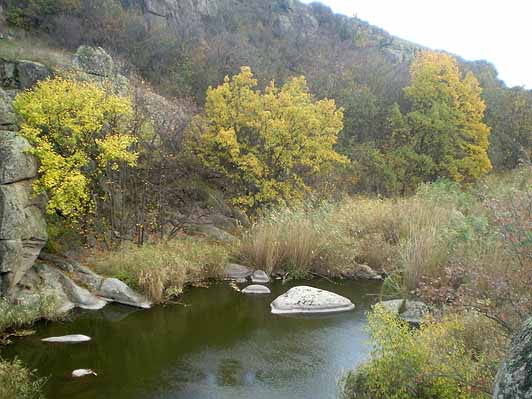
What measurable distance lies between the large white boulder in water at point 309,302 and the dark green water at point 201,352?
0.89ft

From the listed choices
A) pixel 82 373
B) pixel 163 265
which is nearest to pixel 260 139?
pixel 163 265

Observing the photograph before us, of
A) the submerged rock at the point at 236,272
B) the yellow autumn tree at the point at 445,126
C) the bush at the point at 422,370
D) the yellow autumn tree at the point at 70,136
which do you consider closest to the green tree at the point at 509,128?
the yellow autumn tree at the point at 445,126

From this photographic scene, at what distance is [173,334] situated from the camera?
358 inches

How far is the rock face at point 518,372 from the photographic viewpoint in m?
2.70

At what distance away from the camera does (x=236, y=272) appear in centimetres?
1277

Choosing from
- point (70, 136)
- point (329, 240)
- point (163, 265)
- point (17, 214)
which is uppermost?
point (70, 136)

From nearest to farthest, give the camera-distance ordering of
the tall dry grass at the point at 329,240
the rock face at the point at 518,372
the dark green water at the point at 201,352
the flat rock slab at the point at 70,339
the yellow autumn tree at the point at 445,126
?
1. the rock face at the point at 518,372
2. the dark green water at the point at 201,352
3. the flat rock slab at the point at 70,339
4. the tall dry grass at the point at 329,240
5. the yellow autumn tree at the point at 445,126

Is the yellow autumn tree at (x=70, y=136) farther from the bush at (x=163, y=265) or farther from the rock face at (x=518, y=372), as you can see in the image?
the rock face at (x=518, y=372)

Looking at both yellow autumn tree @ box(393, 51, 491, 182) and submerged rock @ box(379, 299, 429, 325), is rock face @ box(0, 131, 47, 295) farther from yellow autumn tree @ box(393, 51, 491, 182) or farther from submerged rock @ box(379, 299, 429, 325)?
yellow autumn tree @ box(393, 51, 491, 182)

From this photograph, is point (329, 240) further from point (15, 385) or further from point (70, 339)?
point (15, 385)

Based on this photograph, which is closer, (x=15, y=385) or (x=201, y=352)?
(x=15, y=385)

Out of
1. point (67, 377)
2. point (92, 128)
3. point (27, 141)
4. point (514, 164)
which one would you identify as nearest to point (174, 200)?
point (92, 128)

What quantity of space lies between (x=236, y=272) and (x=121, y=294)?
10.8 feet

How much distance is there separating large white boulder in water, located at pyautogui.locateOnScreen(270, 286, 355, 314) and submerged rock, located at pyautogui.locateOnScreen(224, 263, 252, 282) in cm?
201
